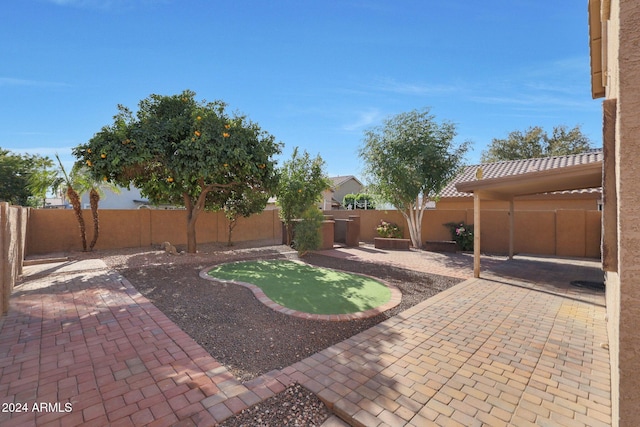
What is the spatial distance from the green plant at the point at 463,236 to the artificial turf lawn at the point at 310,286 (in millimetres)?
7625

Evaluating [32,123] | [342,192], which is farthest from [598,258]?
[342,192]

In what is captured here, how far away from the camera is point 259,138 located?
10.7 metres

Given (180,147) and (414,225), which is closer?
(180,147)

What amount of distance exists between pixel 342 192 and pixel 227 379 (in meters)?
38.7

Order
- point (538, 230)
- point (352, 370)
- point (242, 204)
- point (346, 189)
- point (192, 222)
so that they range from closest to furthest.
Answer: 1. point (352, 370)
2. point (192, 222)
3. point (538, 230)
4. point (242, 204)
5. point (346, 189)

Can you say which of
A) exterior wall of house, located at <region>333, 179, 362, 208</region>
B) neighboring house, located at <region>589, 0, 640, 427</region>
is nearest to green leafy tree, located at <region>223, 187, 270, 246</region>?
neighboring house, located at <region>589, 0, 640, 427</region>

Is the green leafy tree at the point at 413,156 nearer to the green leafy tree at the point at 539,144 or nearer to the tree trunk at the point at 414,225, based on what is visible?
the tree trunk at the point at 414,225

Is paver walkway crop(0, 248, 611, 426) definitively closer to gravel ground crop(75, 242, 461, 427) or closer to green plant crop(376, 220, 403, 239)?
gravel ground crop(75, 242, 461, 427)

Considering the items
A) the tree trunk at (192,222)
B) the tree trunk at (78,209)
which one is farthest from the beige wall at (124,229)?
the tree trunk at (192,222)

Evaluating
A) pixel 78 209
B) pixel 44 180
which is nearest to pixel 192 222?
pixel 78 209

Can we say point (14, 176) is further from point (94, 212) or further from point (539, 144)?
point (539, 144)

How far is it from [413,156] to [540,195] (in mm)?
7624

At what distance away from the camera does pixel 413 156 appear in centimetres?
1331

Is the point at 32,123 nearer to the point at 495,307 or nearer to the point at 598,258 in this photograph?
the point at 495,307
